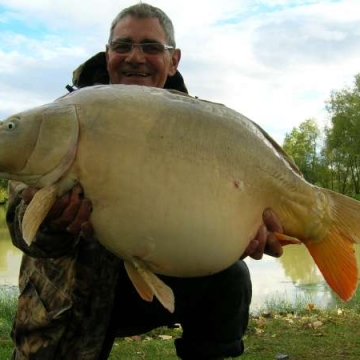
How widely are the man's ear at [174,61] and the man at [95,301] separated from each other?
203mm

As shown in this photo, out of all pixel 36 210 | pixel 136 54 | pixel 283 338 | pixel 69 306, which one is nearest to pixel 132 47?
pixel 136 54

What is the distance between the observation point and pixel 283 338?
3670mm

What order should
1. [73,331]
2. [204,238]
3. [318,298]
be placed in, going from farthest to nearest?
[318,298] → [73,331] → [204,238]

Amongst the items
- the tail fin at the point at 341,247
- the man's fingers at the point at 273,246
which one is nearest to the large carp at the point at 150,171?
the man's fingers at the point at 273,246

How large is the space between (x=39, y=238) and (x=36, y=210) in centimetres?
52

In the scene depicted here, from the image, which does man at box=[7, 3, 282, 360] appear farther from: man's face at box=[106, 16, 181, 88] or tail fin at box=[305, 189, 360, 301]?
tail fin at box=[305, 189, 360, 301]

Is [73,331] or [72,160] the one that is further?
[73,331]

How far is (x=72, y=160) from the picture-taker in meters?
1.52

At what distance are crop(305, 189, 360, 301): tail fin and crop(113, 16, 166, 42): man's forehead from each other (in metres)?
1.35

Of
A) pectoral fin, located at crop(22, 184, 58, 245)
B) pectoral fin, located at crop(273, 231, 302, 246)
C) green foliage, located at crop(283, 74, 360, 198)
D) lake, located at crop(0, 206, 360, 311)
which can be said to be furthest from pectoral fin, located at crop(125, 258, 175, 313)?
green foliage, located at crop(283, 74, 360, 198)

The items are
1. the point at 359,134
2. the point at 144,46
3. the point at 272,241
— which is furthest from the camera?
the point at 359,134

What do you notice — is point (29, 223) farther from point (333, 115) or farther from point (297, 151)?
point (297, 151)

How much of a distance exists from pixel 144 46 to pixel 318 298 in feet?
13.4

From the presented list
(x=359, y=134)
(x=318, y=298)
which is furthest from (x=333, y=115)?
(x=318, y=298)
